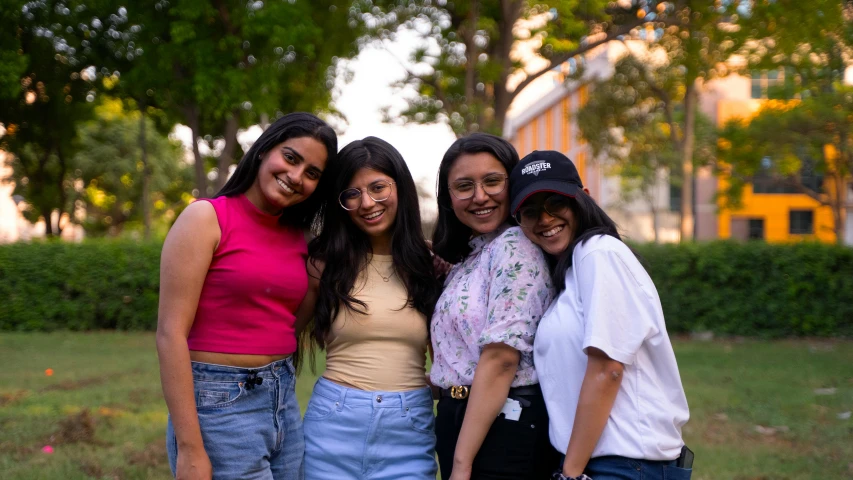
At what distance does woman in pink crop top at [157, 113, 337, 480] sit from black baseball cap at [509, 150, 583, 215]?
2.73 ft

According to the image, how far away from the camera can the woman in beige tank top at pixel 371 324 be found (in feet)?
10.7

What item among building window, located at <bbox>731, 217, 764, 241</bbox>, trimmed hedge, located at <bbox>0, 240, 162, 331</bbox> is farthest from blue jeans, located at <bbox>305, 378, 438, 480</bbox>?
building window, located at <bbox>731, 217, 764, 241</bbox>

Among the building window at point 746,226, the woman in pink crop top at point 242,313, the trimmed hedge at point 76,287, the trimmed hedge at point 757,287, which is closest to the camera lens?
the woman in pink crop top at point 242,313

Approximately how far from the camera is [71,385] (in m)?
9.72

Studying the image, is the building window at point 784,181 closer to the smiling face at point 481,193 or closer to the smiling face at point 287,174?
the smiling face at point 481,193

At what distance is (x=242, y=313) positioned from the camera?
2947 millimetres

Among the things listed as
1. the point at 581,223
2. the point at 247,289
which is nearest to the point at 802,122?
the point at 581,223

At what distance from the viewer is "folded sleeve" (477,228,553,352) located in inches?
111

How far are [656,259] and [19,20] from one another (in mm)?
15463

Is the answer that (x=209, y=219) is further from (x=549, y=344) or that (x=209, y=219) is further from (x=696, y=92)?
(x=696, y=92)

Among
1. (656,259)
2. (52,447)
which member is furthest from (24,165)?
(52,447)

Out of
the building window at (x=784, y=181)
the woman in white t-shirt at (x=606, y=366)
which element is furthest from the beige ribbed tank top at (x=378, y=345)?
the building window at (x=784, y=181)

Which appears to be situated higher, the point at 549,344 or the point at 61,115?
the point at 61,115

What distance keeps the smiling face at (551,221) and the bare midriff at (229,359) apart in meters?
1.12
